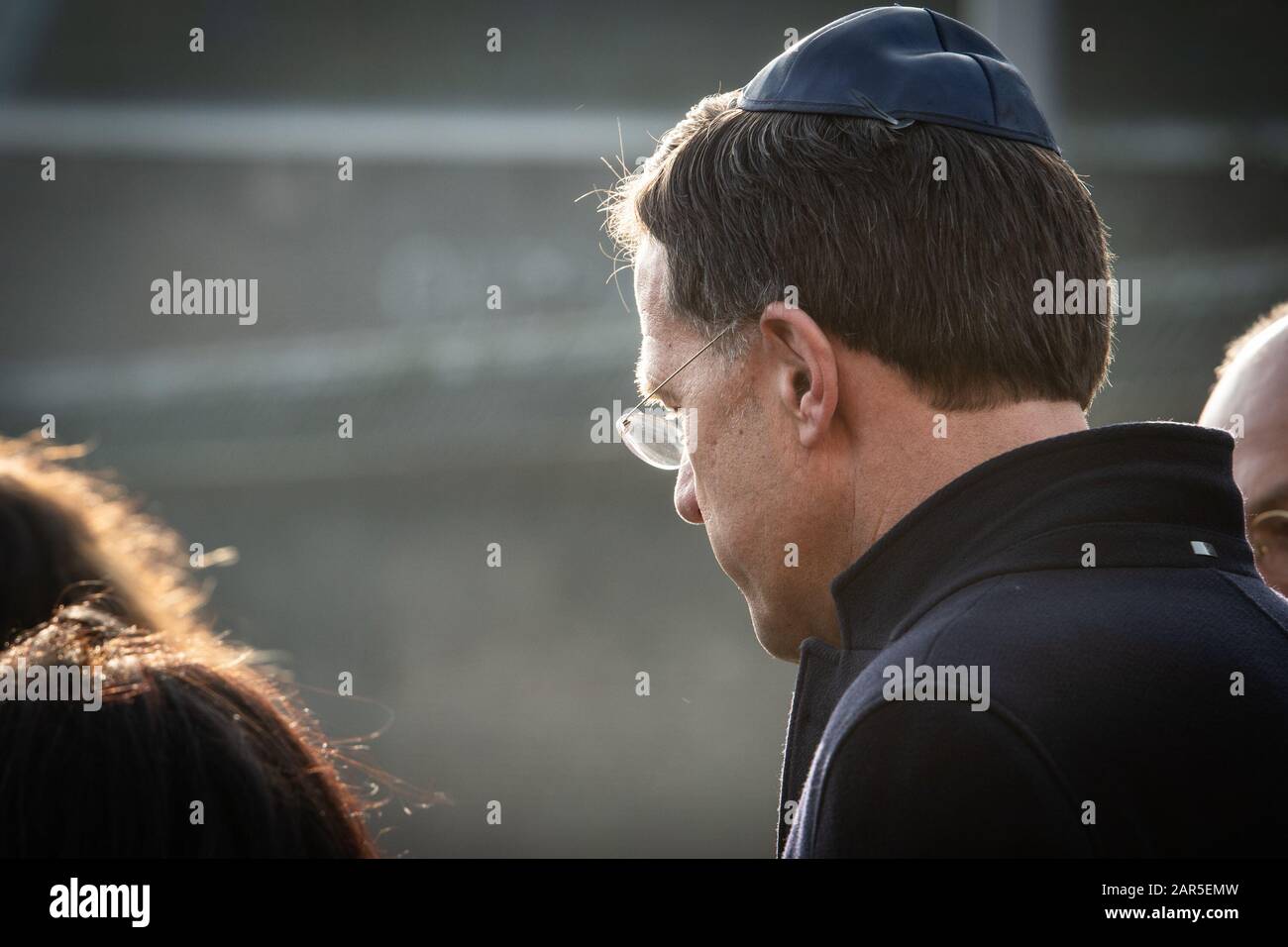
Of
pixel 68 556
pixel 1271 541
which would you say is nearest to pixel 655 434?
pixel 1271 541

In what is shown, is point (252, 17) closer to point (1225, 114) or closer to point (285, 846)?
point (1225, 114)

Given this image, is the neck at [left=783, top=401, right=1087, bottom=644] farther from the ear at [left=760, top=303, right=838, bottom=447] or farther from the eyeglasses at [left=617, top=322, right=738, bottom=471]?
the eyeglasses at [left=617, top=322, right=738, bottom=471]

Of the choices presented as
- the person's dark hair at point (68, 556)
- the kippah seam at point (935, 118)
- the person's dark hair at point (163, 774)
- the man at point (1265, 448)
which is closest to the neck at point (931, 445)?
the kippah seam at point (935, 118)

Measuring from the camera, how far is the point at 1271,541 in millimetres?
2305

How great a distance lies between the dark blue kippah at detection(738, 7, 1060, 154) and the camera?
1.65 meters

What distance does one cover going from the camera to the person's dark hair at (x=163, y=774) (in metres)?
1.31

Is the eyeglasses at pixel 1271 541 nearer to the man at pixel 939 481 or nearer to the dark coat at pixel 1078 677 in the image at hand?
the man at pixel 939 481

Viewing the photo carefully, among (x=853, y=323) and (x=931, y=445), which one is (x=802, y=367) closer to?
(x=853, y=323)

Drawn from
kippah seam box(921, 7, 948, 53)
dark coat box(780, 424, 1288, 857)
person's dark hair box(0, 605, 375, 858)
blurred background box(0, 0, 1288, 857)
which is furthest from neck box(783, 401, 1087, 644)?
blurred background box(0, 0, 1288, 857)

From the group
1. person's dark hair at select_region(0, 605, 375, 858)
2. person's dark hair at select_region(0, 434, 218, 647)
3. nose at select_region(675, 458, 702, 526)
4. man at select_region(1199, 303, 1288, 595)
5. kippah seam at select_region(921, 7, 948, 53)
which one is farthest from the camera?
person's dark hair at select_region(0, 434, 218, 647)

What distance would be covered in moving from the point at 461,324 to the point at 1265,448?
1074cm

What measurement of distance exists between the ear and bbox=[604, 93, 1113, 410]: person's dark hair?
0.03m
